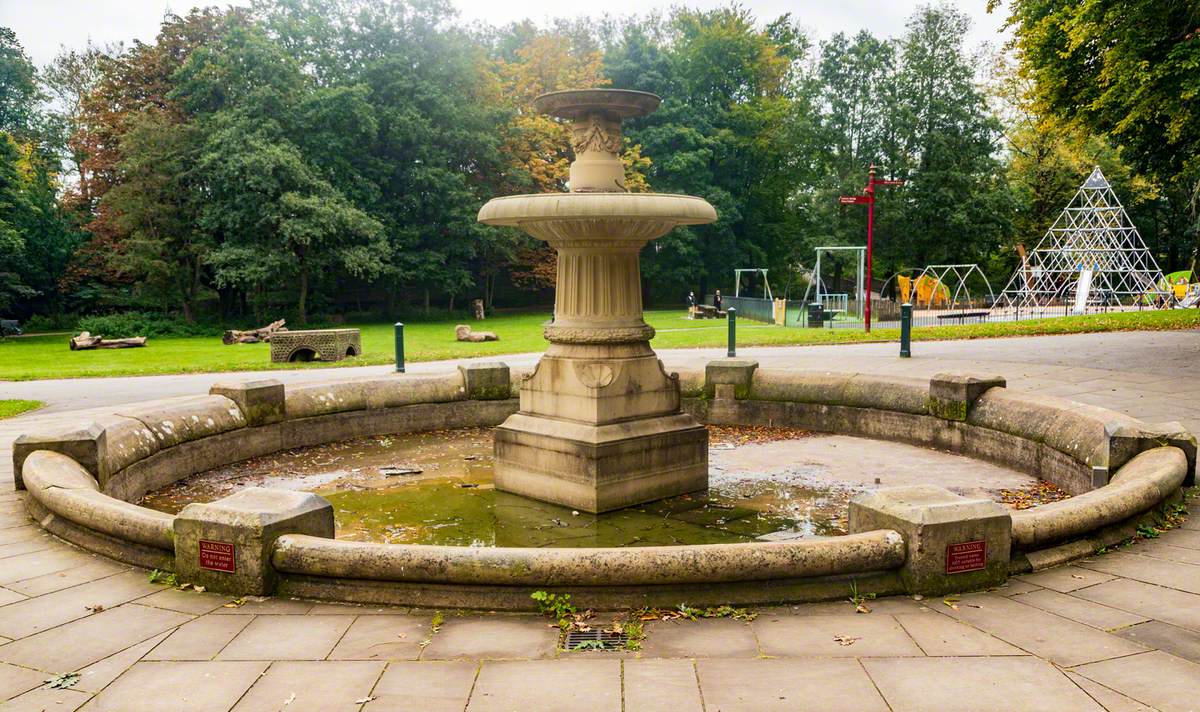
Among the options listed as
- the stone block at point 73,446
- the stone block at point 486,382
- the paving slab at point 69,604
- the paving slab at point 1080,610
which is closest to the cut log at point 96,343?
the stone block at point 486,382

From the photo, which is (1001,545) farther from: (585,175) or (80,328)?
(80,328)

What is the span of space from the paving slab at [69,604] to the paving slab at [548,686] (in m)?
2.16

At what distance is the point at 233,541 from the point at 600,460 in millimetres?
2920

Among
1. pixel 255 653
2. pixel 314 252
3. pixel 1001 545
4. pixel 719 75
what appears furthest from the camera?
pixel 719 75

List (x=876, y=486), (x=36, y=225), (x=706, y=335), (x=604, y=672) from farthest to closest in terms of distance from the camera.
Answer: (x=36, y=225) → (x=706, y=335) → (x=876, y=486) → (x=604, y=672)

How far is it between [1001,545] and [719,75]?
48.2 metres

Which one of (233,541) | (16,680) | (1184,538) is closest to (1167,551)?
(1184,538)

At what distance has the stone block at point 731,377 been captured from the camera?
9.43 metres

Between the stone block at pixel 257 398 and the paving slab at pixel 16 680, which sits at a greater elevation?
the stone block at pixel 257 398

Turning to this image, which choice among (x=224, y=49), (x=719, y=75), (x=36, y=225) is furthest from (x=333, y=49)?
(x=719, y=75)

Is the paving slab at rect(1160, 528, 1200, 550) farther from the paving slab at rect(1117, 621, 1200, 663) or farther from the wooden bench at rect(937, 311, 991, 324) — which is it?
Result: the wooden bench at rect(937, 311, 991, 324)

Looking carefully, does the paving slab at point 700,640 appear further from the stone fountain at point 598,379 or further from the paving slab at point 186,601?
the stone fountain at point 598,379

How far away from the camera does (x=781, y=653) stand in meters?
3.62

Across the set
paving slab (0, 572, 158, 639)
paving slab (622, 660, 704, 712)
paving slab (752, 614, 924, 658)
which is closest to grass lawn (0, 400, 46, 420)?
paving slab (0, 572, 158, 639)
